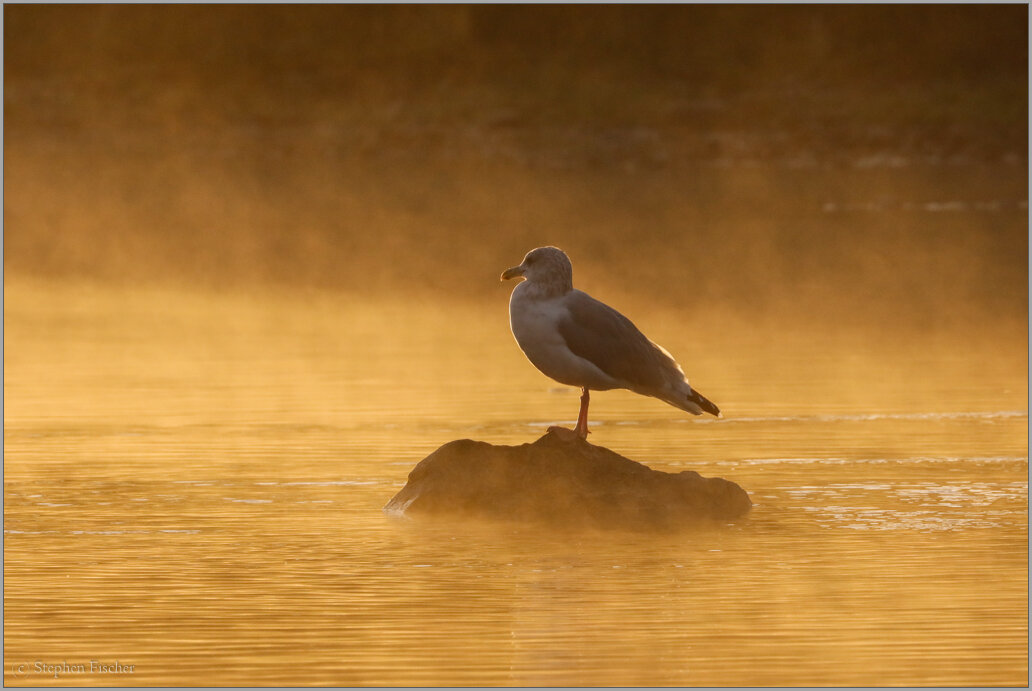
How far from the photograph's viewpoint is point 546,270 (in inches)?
383

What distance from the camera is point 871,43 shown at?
68125 mm

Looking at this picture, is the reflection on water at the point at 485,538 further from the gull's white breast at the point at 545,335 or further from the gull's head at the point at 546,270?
the gull's head at the point at 546,270

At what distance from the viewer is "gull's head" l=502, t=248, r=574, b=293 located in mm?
9727

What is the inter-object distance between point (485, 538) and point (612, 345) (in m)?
1.00

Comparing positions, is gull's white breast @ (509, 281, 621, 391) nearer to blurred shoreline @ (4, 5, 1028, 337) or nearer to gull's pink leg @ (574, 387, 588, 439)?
gull's pink leg @ (574, 387, 588, 439)

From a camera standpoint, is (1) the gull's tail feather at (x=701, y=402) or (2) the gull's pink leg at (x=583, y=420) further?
(1) the gull's tail feather at (x=701, y=402)

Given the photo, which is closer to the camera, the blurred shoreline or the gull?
the gull

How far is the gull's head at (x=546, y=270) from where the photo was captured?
9.73 m

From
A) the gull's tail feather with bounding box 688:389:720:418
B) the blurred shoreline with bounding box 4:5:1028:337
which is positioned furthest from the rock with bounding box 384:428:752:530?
the blurred shoreline with bounding box 4:5:1028:337

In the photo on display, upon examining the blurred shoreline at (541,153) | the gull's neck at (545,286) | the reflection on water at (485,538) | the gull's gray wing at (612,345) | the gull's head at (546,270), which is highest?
the blurred shoreline at (541,153)

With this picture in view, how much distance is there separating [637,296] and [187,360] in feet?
19.8

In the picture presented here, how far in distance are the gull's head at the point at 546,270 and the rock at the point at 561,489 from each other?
68 centimetres

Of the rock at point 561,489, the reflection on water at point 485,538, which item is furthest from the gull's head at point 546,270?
the reflection on water at point 485,538

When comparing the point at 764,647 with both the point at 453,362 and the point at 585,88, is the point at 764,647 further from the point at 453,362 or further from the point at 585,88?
the point at 585,88
